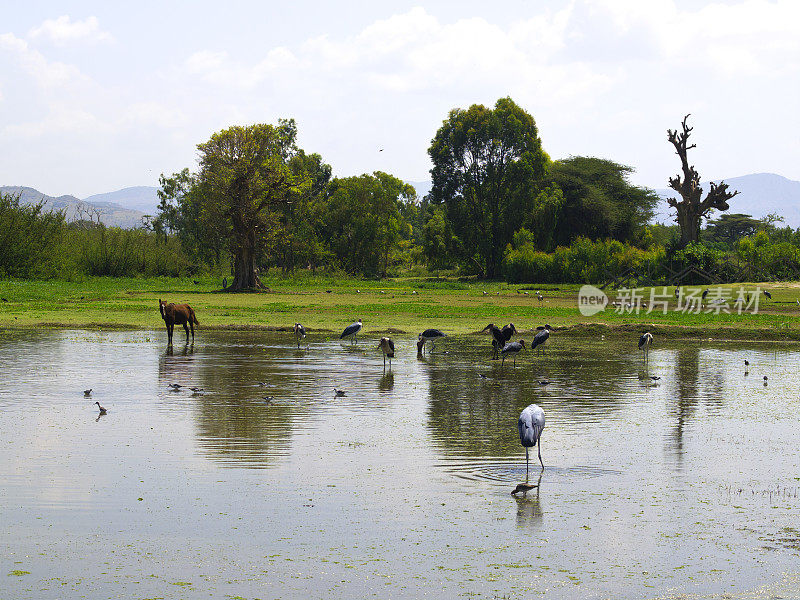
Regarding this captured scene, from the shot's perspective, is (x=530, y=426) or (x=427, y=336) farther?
(x=427, y=336)

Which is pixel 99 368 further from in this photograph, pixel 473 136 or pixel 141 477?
pixel 473 136

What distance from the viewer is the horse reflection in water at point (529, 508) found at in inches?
348

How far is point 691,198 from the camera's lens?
61.5m

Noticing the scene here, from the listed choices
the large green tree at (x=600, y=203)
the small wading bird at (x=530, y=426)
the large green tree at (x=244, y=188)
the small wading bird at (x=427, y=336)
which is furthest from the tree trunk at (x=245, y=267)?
the small wading bird at (x=530, y=426)

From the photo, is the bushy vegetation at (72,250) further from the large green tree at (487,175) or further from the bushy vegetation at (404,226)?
the large green tree at (487,175)

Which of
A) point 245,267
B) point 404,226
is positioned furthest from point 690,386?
point 404,226

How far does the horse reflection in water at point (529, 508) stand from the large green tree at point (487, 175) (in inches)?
2748

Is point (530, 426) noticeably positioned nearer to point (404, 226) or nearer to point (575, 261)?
point (575, 261)

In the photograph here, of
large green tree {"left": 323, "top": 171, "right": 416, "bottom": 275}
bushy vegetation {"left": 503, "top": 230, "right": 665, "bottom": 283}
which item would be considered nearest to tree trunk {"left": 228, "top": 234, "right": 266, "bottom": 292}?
bushy vegetation {"left": 503, "top": 230, "right": 665, "bottom": 283}

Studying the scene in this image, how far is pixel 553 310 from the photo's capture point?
41.1 m

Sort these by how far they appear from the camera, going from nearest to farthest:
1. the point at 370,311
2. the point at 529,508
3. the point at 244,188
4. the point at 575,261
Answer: the point at 529,508 < the point at 370,311 < the point at 244,188 < the point at 575,261

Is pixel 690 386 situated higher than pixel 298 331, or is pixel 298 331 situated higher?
pixel 298 331

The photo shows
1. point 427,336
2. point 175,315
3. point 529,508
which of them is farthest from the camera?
point 175,315

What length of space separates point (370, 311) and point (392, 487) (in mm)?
30013
